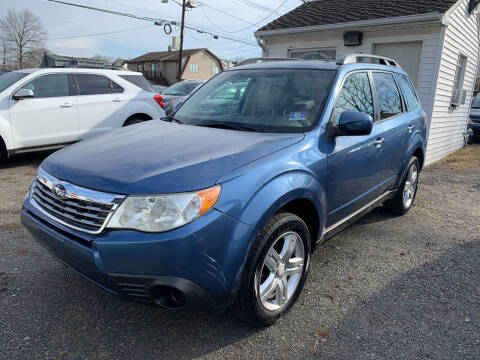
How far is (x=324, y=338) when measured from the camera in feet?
7.93

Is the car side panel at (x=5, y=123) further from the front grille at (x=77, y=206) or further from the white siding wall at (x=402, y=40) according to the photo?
the white siding wall at (x=402, y=40)

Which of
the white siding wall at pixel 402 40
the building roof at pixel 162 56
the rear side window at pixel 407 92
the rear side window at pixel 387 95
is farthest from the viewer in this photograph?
the building roof at pixel 162 56

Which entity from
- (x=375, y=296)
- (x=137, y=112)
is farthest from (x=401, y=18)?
(x=375, y=296)

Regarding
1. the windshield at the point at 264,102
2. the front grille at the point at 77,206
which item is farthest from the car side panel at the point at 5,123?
the front grille at the point at 77,206

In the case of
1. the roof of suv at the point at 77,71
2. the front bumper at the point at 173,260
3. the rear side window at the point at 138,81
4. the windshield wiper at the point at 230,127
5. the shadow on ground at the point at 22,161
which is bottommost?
the shadow on ground at the point at 22,161

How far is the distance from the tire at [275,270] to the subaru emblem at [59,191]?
1.14m

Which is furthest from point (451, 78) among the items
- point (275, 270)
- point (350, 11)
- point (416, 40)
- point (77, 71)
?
point (275, 270)

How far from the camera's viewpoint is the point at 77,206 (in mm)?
2111

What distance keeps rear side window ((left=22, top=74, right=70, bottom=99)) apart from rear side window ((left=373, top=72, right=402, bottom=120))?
5.44 meters

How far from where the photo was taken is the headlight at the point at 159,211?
1916 mm

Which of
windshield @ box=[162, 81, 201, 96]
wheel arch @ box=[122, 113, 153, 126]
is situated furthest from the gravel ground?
windshield @ box=[162, 81, 201, 96]

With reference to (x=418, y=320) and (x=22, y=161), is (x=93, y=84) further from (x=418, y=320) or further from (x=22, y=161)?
(x=418, y=320)

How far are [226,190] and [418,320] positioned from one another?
5.71 ft

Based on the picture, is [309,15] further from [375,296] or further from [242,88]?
[375,296]
